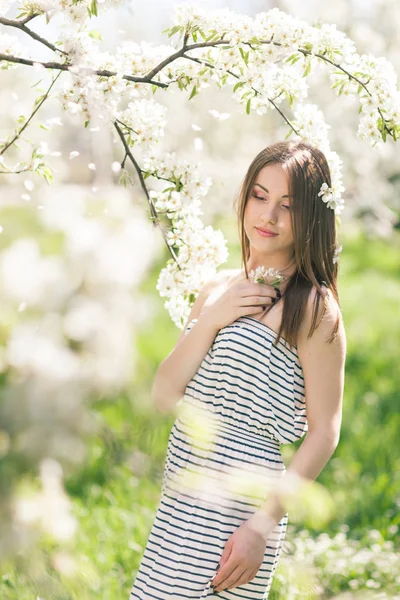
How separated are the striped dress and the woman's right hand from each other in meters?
0.03

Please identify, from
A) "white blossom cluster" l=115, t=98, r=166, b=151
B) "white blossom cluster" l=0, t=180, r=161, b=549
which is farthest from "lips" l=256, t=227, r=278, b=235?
"white blossom cluster" l=0, t=180, r=161, b=549

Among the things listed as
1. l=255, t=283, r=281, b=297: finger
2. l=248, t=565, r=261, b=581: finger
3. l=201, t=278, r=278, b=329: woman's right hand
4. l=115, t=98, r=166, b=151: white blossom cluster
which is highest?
l=115, t=98, r=166, b=151: white blossom cluster

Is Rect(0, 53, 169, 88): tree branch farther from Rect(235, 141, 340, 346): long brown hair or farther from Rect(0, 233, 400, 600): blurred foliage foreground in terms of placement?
Rect(0, 233, 400, 600): blurred foliage foreground

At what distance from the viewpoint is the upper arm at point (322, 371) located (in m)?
1.94

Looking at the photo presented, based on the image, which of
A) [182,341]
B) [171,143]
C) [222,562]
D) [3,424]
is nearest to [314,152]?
[182,341]

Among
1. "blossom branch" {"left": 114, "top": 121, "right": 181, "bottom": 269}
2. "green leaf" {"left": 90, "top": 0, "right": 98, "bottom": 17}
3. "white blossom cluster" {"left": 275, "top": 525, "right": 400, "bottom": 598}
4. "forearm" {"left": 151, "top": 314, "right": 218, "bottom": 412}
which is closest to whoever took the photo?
"green leaf" {"left": 90, "top": 0, "right": 98, "bottom": 17}

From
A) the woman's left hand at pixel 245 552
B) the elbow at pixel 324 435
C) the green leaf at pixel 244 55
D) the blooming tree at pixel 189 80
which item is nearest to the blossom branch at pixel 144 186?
the blooming tree at pixel 189 80

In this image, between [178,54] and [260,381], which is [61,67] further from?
[260,381]

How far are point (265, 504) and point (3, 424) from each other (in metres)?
1.26

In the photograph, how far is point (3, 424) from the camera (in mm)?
648

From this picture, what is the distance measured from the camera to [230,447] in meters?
1.97

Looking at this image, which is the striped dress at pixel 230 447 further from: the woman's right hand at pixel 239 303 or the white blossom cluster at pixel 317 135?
the white blossom cluster at pixel 317 135

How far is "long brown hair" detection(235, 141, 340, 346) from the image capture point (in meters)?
1.99

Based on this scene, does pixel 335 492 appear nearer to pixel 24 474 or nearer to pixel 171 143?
pixel 24 474
